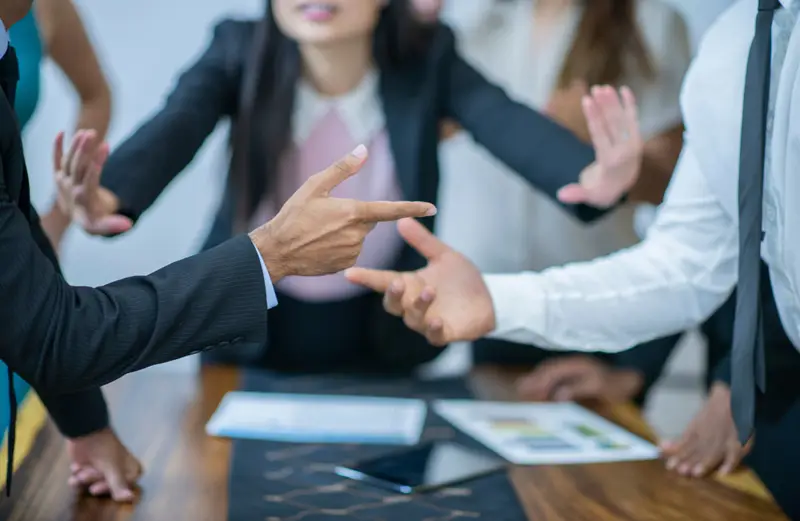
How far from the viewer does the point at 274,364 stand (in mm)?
1670

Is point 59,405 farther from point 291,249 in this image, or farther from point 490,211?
point 490,211

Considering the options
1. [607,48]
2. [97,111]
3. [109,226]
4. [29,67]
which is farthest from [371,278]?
[607,48]

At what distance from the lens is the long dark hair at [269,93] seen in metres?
1.59

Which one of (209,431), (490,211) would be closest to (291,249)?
(209,431)

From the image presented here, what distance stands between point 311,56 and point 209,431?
638 millimetres

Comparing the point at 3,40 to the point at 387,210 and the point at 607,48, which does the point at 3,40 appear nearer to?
the point at 387,210

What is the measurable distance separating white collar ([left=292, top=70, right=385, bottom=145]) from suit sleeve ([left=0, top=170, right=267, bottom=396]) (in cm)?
71

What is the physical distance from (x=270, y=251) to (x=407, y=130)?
2.38 ft

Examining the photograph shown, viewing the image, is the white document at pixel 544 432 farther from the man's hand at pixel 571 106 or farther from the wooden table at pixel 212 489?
the man's hand at pixel 571 106

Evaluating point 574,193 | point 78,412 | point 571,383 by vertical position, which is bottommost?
point 571,383

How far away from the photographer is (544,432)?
1318 mm

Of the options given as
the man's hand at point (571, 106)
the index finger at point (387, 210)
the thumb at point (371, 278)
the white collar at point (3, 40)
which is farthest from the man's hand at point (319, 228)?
the man's hand at point (571, 106)

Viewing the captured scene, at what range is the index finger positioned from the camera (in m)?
0.91

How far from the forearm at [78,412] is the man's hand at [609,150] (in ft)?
2.28
